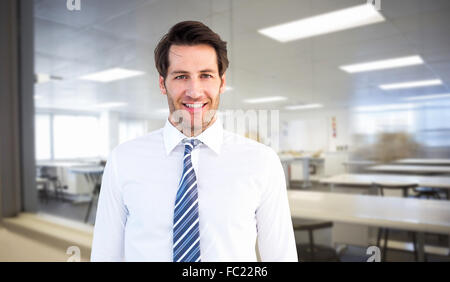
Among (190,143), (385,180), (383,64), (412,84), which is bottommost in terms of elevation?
(385,180)

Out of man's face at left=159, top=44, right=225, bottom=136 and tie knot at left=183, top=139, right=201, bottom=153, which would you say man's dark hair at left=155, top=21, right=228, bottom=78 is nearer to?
man's face at left=159, top=44, right=225, bottom=136

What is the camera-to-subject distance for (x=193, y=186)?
2.70 ft

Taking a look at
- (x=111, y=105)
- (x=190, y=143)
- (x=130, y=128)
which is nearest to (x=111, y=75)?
(x=111, y=105)

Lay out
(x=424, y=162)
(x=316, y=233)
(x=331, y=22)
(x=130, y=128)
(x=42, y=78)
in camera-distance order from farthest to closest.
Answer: (x=316, y=233), (x=42, y=78), (x=331, y=22), (x=424, y=162), (x=130, y=128)

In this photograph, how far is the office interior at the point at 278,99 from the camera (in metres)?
1.18

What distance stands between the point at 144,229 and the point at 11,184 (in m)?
2.23

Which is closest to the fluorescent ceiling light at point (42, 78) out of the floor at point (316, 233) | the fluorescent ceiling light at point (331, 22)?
the floor at point (316, 233)

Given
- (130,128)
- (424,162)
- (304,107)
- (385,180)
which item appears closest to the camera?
(130,128)

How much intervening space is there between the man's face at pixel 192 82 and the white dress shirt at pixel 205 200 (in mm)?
66

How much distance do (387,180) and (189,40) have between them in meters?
1.82

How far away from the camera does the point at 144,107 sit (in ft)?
3.67

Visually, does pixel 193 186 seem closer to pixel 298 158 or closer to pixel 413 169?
pixel 298 158

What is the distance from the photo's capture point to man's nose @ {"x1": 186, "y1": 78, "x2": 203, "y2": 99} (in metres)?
0.80

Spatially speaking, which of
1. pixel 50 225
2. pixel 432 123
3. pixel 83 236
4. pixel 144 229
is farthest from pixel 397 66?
pixel 50 225
